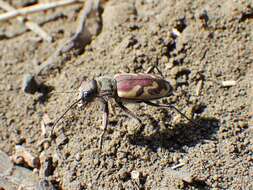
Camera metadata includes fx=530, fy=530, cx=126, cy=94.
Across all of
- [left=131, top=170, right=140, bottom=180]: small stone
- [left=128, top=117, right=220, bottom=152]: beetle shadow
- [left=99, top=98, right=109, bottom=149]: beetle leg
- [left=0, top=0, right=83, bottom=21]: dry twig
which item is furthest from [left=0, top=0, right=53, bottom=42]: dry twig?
[left=131, top=170, right=140, bottom=180]: small stone

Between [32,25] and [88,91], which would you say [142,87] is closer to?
[88,91]

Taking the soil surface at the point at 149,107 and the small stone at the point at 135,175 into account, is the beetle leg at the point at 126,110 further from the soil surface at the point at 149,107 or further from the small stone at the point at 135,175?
the small stone at the point at 135,175

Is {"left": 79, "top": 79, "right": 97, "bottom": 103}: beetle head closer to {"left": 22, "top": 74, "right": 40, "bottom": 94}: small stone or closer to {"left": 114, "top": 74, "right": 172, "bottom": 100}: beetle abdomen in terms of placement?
{"left": 114, "top": 74, "right": 172, "bottom": 100}: beetle abdomen

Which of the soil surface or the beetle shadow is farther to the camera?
the beetle shadow

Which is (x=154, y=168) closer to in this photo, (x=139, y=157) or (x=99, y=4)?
(x=139, y=157)

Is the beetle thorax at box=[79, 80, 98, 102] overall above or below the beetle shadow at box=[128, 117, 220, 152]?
above

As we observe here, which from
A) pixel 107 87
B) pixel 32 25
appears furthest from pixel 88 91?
pixel 32 25

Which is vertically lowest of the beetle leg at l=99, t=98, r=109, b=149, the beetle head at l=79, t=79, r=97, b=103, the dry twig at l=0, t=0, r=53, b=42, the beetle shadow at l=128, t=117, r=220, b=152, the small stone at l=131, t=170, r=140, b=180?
the small stone at l=131, t=170, r=140, b=180
